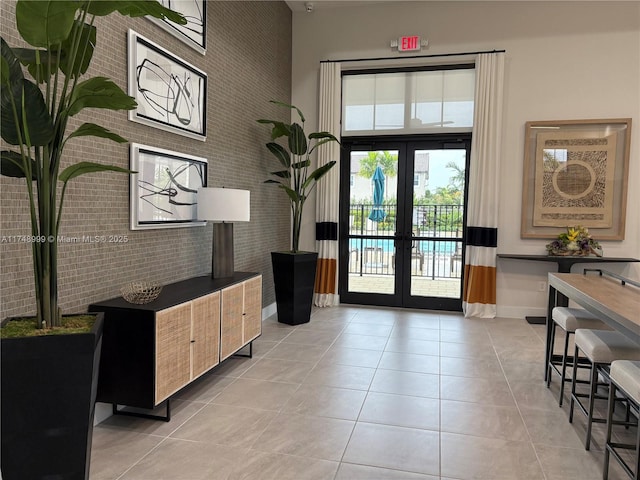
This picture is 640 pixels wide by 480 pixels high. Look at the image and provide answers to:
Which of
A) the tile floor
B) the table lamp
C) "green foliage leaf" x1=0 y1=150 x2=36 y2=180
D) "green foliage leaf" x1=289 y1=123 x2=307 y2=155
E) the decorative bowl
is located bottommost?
the tile floor

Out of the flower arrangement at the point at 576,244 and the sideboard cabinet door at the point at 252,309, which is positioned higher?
the flower arrangement at the point at 576,244

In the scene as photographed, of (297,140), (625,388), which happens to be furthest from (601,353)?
(297,140)

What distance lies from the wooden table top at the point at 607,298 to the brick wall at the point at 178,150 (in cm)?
296

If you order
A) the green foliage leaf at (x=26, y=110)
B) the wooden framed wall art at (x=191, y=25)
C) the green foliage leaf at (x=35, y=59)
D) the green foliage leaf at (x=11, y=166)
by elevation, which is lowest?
the green foliage leaf at (x=11, y=166)

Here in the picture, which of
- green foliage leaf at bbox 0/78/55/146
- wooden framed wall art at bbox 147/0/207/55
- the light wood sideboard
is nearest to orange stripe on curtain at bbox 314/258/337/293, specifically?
the light wood sideboard

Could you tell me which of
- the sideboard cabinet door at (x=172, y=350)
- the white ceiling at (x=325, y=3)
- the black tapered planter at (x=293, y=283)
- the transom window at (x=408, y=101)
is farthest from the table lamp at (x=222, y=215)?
the white ceiling at (x=325, y=3)

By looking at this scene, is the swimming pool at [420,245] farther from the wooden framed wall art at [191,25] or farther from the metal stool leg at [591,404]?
the metal stool leg at [591,404]

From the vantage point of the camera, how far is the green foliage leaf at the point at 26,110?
5.47 feet

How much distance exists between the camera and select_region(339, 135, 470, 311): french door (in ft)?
19.5

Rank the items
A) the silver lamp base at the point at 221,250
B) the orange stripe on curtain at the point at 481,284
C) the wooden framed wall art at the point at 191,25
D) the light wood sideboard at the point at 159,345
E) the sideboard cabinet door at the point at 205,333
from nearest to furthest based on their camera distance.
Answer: the light wood sideboard at the point at 159,345
the sideboard cabinet door at the point at 205,333
the wooden framed wall art at the point at 191,25
the silver lamp base at the point at 221,250
the orange stripe on curtain at the point at 481,284

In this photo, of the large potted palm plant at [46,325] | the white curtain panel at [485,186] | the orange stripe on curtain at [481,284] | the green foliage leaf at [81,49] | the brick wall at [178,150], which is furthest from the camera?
the orange stripe on curtain at [481,284]

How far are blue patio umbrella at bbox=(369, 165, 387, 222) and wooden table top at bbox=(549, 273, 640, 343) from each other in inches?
113

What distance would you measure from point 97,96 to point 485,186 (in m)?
4.88

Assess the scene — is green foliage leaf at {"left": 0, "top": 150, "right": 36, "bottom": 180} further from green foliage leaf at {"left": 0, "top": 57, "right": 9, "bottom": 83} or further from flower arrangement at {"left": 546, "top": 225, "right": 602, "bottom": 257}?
flower arrangement at {"left": 546, "top": 225, "right": 602, "bottom": 257}
